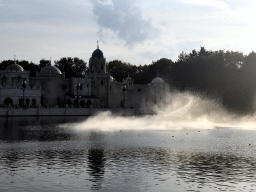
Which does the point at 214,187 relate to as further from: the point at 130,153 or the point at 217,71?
the point at 217,71

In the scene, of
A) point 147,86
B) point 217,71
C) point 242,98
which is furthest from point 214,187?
point 147,86

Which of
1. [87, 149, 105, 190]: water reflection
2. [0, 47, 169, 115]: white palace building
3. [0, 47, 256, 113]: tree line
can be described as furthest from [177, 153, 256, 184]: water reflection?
[0, 47, 169, 115]: white palace building

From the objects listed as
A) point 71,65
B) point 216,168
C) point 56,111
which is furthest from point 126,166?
→ point 71,65

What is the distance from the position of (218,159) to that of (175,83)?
80250 mm

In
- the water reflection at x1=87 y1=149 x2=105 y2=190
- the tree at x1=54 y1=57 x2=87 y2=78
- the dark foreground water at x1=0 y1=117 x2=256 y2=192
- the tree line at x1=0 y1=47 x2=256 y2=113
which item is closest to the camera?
the dark foreground water at x1=0 y1=117 x2=256 y2=192

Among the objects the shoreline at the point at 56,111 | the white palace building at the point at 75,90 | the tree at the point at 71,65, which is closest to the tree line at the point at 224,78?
the shoreline at the point at 56,111

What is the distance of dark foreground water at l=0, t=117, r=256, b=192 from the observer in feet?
68.7

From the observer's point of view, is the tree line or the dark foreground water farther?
the tree line

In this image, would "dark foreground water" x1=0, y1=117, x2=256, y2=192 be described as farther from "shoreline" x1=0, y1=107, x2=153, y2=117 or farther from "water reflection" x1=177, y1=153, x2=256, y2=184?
"shoreline" x1=0, y1=107, x2=153, y2=117

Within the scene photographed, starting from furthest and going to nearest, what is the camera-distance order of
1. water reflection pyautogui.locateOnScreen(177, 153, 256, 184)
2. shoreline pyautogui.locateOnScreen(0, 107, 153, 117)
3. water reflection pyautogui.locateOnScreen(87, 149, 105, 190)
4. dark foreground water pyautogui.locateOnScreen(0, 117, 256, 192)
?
shoreline pyautogui.locateOnScreen(0, 107, 153, 117) < water reflection pyautogui.locateOnScreen(177, 153, 256, 184) < water reflection pyautogui.locateOnScreen(87, 149, 105, 190) < dark foreground water pyautogui.locateOnScreen(0, 117, 256, 192)

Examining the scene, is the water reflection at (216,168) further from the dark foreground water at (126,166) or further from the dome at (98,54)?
the dome at (98,54)

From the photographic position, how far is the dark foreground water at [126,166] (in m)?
21.0

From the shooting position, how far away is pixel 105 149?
113 ft

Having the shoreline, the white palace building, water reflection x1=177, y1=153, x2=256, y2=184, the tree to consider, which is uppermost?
the tree
